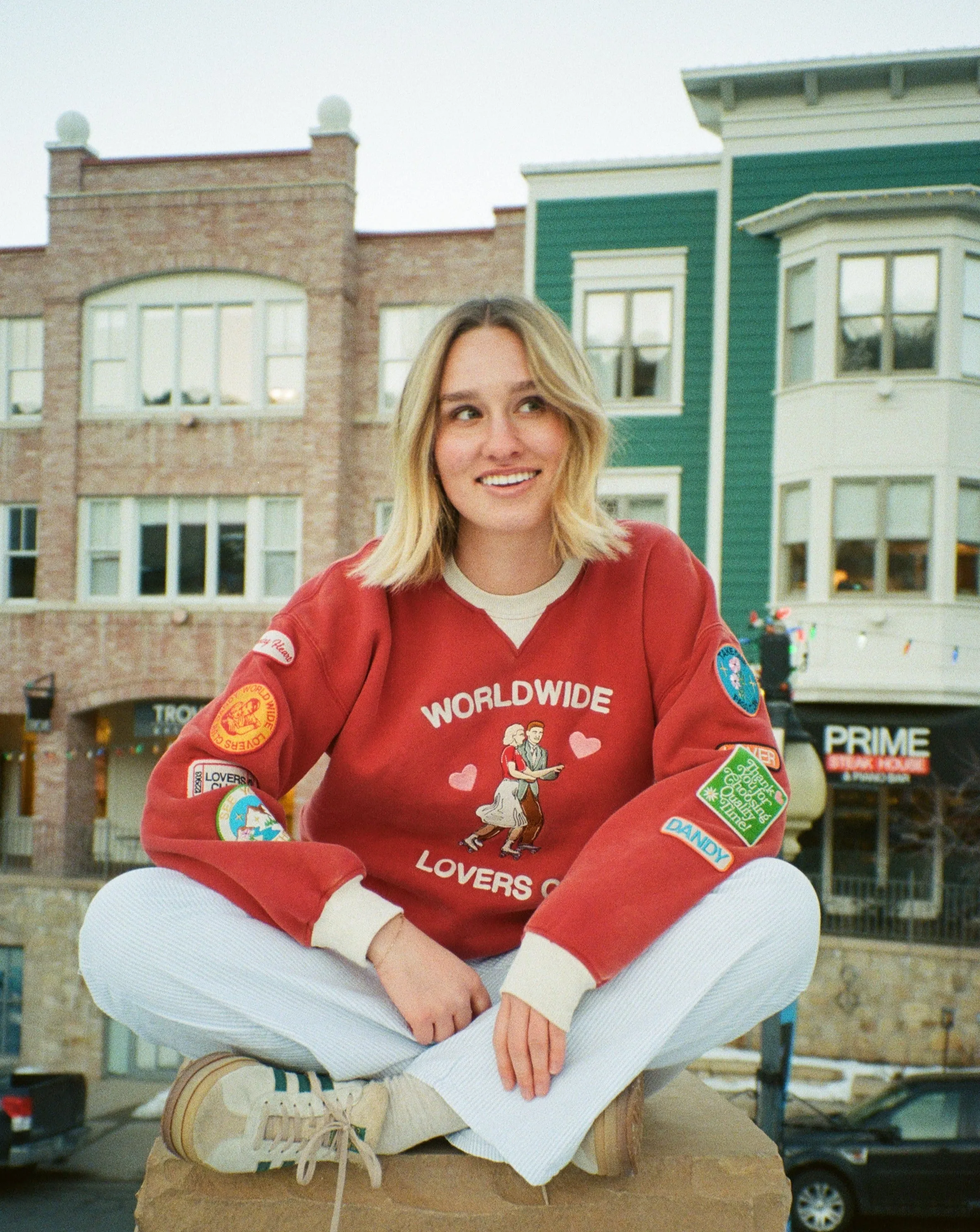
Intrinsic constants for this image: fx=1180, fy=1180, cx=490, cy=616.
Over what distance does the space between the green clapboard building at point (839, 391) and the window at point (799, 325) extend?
0.03 metres

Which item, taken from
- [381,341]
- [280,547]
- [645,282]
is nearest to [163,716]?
[280,547]

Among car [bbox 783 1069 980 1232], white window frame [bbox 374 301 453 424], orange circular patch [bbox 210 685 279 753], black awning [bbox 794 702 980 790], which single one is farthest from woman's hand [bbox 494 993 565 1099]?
white window frame [bbox 374 301 453 424]

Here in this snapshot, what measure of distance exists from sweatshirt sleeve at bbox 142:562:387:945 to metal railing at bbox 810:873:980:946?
1285cm

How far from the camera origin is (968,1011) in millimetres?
13164

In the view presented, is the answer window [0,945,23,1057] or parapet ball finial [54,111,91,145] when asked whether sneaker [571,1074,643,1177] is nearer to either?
window [0,945,23,1057]

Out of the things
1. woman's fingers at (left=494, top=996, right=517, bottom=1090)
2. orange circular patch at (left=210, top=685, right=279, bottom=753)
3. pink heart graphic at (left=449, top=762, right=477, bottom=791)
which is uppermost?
orange circular patch at (left=210, top=685, right=279, bottom=753)

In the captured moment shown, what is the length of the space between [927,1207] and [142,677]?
11.8 meters

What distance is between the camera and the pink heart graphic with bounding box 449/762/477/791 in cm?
220

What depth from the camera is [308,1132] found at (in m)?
1.75

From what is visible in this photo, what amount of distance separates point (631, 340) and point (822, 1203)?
10.1 m

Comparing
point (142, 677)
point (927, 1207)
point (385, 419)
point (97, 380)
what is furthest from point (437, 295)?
point (927, 1207)

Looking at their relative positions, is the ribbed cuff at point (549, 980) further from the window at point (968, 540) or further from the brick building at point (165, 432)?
the brick building at point (165, 432)

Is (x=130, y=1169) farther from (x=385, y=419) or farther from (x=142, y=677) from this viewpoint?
(x=385, y=419)

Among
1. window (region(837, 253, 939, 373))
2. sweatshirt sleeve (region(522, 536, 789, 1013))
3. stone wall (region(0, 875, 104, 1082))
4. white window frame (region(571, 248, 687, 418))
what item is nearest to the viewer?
sweatshirt sleeve (region(522, 536, 789, 1013))
